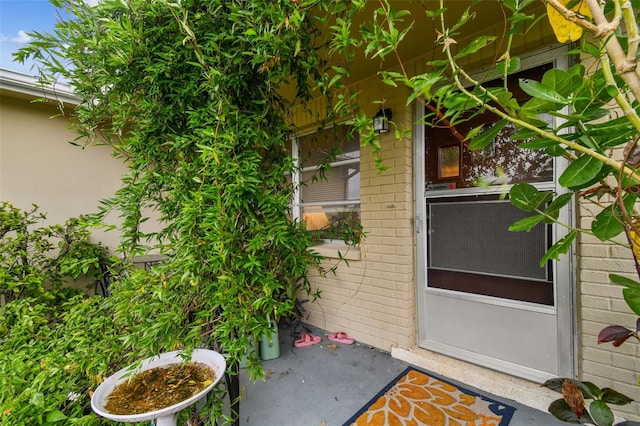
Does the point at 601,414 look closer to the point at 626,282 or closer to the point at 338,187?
the point at 626,282

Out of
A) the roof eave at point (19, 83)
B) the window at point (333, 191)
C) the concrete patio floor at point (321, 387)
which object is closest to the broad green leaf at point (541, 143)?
the concrete patio floor at point (321, 387)

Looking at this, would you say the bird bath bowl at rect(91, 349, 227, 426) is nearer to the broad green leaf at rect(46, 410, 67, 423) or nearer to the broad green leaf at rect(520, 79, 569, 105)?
the broad green leaf at rect(46, 410, 67, 423)

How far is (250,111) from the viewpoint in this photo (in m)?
1.35

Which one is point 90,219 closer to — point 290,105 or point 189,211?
point 189,211

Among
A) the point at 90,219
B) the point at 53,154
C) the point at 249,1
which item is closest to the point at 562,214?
the point at 249,1

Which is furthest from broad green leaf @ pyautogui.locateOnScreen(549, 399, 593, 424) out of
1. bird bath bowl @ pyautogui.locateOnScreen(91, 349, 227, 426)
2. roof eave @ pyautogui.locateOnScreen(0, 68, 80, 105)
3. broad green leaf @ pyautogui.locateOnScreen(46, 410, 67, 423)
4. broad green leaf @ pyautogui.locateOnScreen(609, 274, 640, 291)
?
roof eave @ pyautogui.locateOnScreen(0, 68, 80, 105)

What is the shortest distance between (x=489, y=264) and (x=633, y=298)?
1.65 metres

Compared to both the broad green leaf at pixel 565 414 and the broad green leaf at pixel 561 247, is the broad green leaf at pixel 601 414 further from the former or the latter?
the broad green leaf at pixel 561 247

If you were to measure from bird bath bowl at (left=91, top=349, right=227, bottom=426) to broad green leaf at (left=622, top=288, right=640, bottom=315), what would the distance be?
1406 mm

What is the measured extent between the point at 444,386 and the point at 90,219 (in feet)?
8.58

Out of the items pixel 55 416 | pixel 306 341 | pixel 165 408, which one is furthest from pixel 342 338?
pixel 55 416

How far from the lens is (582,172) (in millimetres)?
629

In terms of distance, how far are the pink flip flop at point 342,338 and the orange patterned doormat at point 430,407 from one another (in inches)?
31.4

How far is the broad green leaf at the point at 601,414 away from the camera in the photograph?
3.46ft
